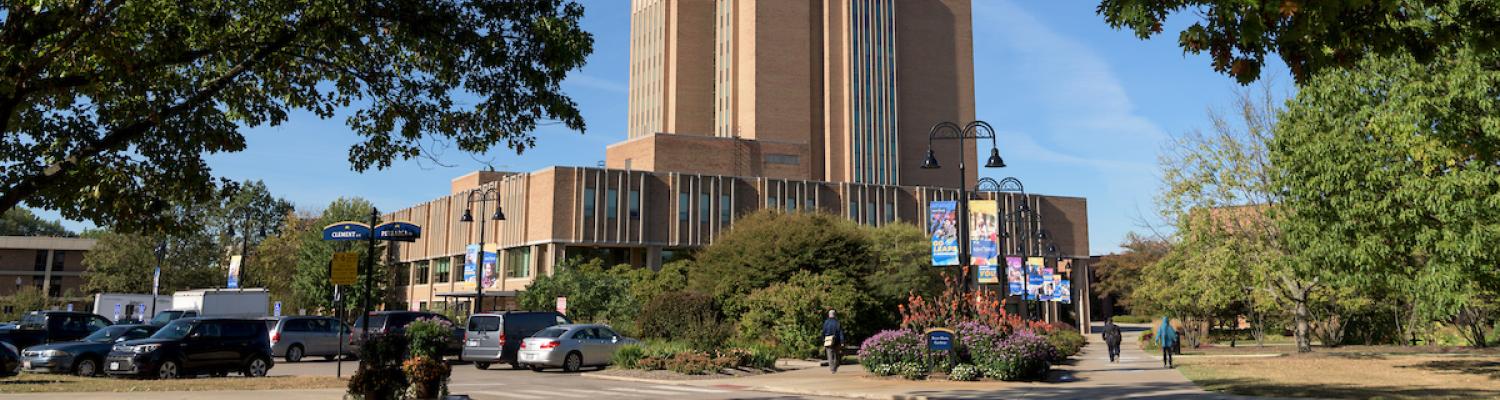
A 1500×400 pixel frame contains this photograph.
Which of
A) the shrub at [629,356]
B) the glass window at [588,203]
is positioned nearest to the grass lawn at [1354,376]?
the shrub at [629,356]

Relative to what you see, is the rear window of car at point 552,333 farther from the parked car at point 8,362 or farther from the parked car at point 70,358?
the parked car at point 8,362

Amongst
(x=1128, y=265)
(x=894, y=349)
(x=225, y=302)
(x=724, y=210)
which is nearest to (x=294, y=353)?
(x=225, y=302)

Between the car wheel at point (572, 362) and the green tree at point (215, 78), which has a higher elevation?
the green tree at point (215, 78)

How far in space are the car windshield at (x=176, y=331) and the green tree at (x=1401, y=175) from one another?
24690mm

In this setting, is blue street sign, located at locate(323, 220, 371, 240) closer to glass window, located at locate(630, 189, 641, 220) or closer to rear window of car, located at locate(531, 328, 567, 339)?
rear window of car, located at locate(531, 328, 567, 339)

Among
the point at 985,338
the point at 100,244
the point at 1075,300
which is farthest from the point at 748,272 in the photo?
the point at 100,244

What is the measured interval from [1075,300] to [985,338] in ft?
225

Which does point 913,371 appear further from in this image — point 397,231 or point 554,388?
point 397,231

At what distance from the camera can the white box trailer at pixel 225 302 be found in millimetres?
40594

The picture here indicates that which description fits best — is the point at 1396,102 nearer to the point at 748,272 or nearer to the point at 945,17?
the point at 748,272

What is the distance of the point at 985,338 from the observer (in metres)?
20.7

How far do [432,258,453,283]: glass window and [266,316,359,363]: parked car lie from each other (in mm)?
40928

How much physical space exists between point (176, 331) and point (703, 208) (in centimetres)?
4501

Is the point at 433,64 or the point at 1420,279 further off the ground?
the point at 433,64
